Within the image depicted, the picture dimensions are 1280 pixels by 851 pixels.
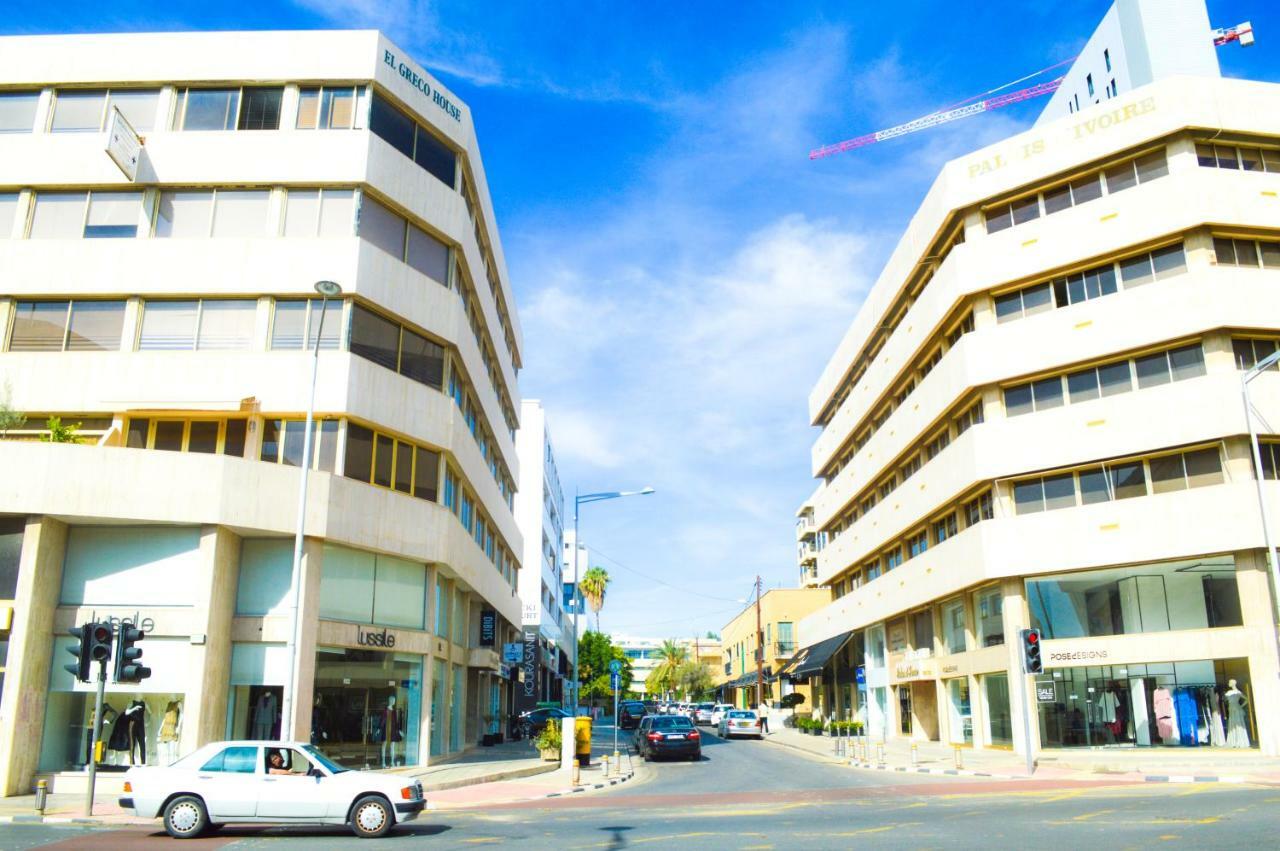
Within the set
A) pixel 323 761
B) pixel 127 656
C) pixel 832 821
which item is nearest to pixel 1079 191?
pixel 832 821

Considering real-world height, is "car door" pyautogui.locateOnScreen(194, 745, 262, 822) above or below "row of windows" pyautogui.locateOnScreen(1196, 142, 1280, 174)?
below

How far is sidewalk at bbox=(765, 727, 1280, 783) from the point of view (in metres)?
25.0

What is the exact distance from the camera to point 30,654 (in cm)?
2281

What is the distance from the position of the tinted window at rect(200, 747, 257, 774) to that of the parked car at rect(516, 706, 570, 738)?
3568cm

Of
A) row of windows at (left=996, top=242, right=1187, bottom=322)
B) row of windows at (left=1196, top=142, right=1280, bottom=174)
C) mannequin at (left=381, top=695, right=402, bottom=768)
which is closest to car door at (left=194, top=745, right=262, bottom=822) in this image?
mannequin at (left=381, top=695, right=402, bottom=768)

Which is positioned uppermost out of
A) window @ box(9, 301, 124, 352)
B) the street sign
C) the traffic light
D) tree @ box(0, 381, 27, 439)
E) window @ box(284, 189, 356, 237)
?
the street sign

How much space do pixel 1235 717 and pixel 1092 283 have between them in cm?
1475

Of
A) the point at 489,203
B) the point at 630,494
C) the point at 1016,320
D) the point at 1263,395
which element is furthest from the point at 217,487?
the point at 1263,395

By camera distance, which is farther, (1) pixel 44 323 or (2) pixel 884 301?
(2) pixel 884 301

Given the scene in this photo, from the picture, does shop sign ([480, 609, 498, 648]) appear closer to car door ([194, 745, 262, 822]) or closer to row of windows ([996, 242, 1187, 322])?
row of windows ([996, 242, 1187, 322])

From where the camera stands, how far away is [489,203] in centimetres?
3934

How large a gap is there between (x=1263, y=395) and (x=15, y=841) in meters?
33.5

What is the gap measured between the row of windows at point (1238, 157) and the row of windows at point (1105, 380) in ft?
21.2

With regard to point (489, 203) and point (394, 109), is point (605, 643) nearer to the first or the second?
point (489, 203)
